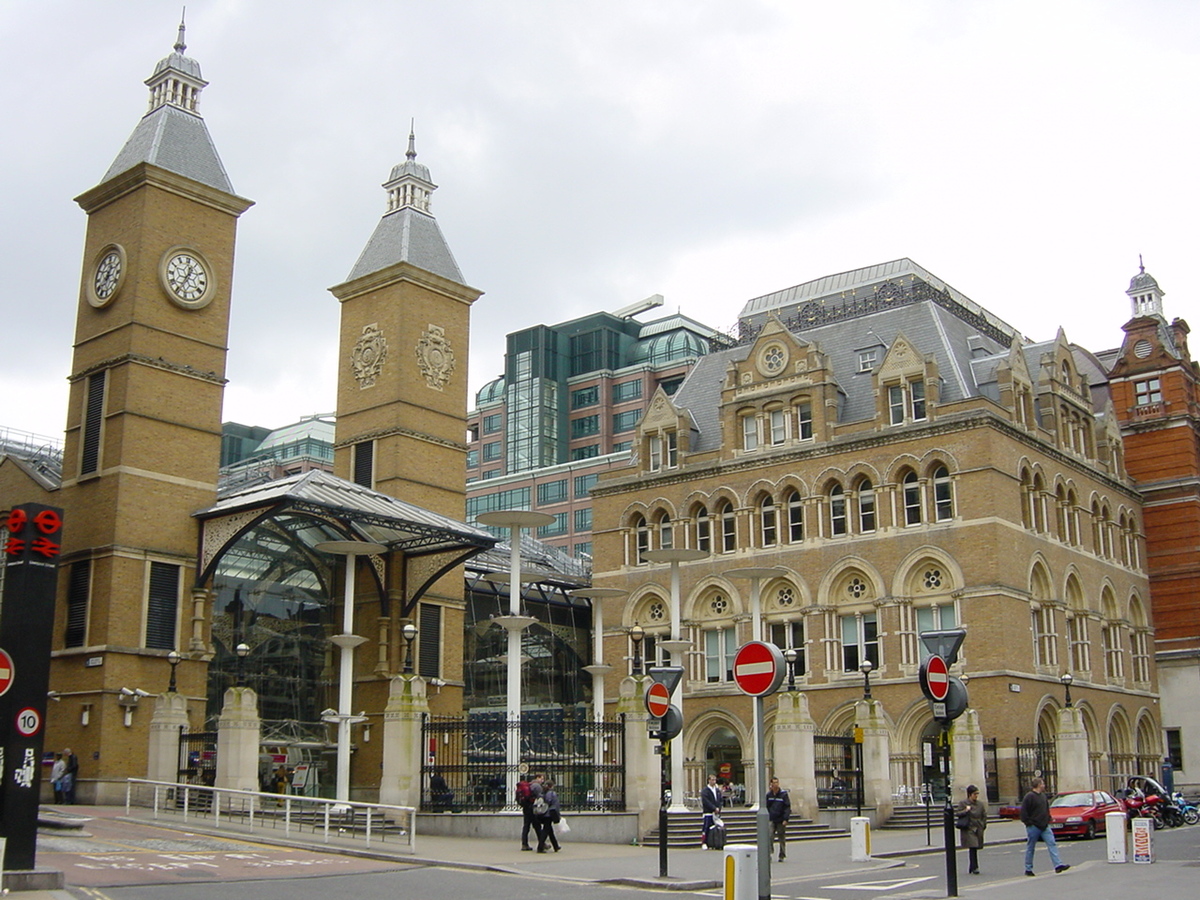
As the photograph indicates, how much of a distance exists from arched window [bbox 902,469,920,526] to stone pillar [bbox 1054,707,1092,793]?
29.9ft

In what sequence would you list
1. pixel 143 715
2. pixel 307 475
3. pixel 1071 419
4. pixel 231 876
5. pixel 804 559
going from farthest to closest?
pixel 1071 419 → pixel 804 559 → pixel 307 475 → pixel 143 715 → pixel 231 876

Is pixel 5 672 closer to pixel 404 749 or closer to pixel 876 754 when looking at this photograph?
pixel 404 749

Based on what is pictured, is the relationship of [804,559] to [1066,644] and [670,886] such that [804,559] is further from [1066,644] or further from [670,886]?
[670,886]

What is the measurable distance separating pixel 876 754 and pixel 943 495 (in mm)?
14031

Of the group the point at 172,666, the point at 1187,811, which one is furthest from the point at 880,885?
the point at 1187,811

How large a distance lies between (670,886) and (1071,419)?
40.1 metres

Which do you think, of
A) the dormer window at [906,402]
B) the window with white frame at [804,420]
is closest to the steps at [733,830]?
the dormer window at [906,402]

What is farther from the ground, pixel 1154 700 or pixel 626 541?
pixel 626 541

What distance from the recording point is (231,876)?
21016 millimetres

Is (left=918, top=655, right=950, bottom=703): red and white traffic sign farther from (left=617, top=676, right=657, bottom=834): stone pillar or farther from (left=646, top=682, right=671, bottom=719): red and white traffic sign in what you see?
(left=617, top=676, right=657, bottom=834): stone pillar

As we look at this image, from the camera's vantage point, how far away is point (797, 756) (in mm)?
35281

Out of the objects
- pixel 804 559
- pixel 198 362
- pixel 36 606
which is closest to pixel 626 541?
pixel 804 559


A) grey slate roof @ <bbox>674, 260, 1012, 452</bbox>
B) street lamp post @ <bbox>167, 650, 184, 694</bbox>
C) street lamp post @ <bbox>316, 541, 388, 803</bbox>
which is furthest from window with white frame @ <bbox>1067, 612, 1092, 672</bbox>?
street lamp post @ <bbox>167, 650, 184, 694</bbox>

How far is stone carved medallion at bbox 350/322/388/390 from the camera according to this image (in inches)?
2005
